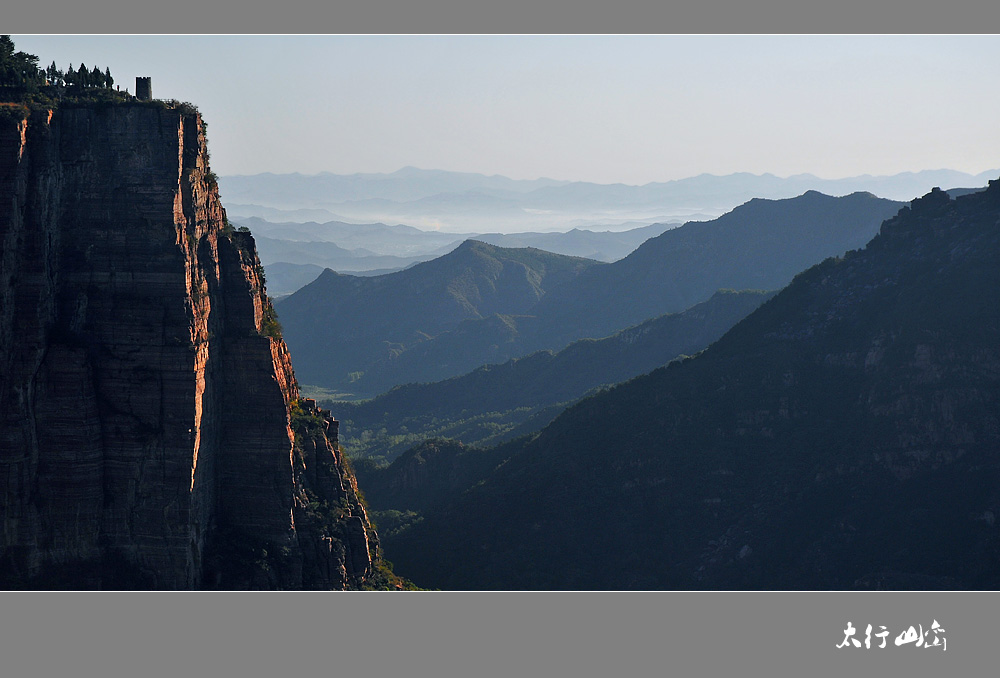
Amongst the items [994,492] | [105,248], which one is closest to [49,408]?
[105,248]

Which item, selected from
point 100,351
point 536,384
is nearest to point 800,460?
point 100,351

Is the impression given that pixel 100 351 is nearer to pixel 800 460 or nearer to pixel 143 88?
pixel 143 88

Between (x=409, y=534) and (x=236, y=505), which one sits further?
(x=409, y=534)

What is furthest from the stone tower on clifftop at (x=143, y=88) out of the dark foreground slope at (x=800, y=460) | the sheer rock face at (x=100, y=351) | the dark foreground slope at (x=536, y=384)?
the dark foreground slope at (x=536, y=384)

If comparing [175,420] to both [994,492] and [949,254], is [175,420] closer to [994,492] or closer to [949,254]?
[994,492]

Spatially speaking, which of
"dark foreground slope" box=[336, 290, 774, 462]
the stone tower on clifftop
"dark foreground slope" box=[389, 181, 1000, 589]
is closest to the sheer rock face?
the stone tower on clifftop

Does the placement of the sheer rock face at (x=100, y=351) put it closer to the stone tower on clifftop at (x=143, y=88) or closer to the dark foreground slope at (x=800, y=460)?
the stone tower on clifftop at (x=143, y=88)

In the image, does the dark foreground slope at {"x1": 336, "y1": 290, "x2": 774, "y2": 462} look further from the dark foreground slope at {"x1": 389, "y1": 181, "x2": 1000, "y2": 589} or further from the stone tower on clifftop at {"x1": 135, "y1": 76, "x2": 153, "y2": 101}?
the stone tower on clifftop at {"x1": 135, "y1": 76, "x2": 153, "y2": 101}
